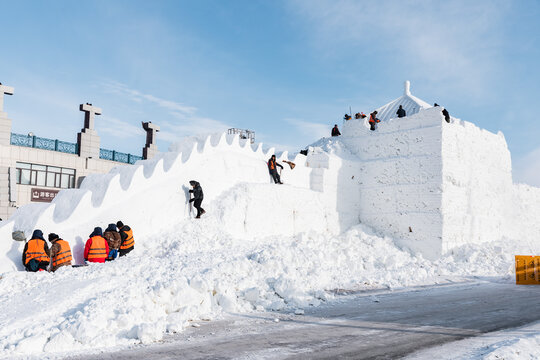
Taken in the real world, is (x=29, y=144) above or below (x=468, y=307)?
above

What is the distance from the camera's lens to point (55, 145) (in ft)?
85.3

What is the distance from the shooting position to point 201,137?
15680 millimetres

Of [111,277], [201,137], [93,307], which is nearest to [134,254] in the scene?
[111,277]

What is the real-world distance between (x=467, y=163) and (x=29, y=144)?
22617 millimetres

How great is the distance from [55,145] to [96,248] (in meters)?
18.7

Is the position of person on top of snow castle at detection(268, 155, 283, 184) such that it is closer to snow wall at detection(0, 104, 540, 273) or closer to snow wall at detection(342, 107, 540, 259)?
snow wall at detection(0, 104, 540, 273)

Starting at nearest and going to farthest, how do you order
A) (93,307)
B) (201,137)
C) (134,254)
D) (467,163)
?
1. (93,307)
2. (134,254)
3. (201,137)
4. (467,163)

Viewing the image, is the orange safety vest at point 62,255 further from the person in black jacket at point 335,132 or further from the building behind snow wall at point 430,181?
the person in black jacket at point 335,132

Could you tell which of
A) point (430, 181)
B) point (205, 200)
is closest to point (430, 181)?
point (430, 181)

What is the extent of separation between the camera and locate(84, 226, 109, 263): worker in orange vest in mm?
9898

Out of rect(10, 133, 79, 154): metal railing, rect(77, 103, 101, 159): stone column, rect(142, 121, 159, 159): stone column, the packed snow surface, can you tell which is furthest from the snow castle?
rect(142, 121, 159, 159): stone column

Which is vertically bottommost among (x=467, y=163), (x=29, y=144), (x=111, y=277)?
(x=111, y=277)

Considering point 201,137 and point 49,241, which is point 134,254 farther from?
point 201,137

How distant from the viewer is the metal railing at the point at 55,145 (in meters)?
24.3
